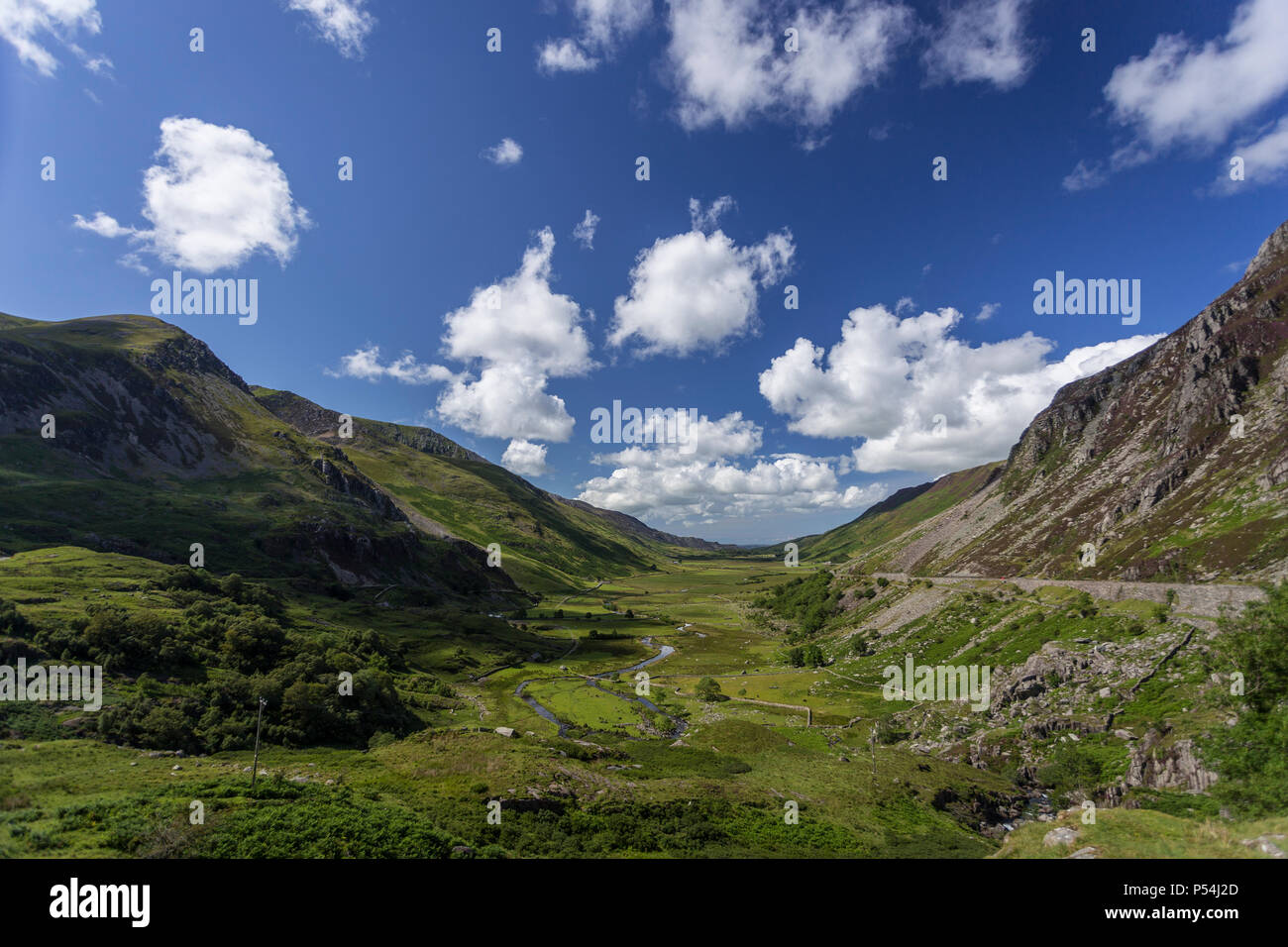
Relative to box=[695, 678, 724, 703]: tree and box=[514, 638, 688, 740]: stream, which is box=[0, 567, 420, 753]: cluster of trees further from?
box=[695, 678, 724, 703]: tree

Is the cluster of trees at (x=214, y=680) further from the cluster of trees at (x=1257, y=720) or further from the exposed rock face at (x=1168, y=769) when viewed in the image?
the exposed rock face at (x=1168, y=769)

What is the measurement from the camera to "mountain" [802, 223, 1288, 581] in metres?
79.1

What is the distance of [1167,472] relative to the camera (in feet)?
342

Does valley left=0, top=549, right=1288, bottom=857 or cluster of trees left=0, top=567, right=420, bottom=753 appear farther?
cluster of trees left=0, top=567, right=420, bottom=753

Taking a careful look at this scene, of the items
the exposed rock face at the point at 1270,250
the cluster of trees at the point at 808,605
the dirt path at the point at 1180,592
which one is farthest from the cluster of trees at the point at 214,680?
the exposed rock face at the point at 1270,250

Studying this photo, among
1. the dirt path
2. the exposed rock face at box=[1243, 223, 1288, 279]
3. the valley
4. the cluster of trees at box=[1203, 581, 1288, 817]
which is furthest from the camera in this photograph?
the exposed rock face at box=[1243, 223, 1288, 279]

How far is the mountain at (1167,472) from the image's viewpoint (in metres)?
79.1

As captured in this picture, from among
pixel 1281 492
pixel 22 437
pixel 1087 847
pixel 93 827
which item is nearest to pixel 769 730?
pixel 1087 847

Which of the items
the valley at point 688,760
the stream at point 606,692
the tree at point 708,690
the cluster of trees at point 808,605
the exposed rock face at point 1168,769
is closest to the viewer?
the valley at point 688,760

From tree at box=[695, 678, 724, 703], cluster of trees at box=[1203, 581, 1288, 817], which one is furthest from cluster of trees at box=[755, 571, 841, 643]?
cluster of trees at box=[1203, 581, 1288, 817]

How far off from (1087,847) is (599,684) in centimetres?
9015

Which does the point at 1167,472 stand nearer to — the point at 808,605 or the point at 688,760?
the point at 808,605

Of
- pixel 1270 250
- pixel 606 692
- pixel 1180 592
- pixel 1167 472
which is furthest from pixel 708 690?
pixel 1270 250
